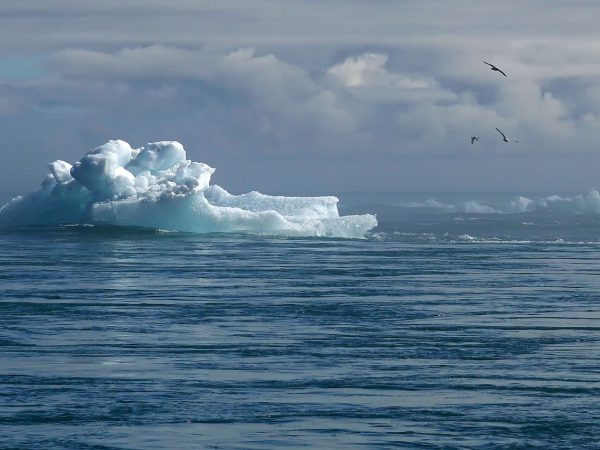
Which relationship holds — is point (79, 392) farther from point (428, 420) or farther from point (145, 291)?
point (145, 291)

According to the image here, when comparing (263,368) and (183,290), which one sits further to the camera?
(183,290)

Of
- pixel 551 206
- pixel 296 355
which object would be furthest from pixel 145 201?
pixel 551 206

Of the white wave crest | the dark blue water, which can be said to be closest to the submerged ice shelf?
the dark blue water

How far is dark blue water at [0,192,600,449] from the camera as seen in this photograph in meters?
16.2

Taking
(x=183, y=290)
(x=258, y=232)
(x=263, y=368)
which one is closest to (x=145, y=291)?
(x=183, y=290)

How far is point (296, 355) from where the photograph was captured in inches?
853

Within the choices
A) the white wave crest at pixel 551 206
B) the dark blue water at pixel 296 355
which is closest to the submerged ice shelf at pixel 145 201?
the dark blue water at pixel 296 355

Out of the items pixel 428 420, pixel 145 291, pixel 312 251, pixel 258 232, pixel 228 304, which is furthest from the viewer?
pixel 258 232

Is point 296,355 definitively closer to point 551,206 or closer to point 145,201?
point 145,201

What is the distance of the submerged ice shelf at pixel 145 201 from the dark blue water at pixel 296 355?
12458 millimetres

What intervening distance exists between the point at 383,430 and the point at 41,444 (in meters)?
4.24

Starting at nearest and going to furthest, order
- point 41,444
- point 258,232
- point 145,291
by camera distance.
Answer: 1. point 41,444
2. point 145,291
3. point 258,232

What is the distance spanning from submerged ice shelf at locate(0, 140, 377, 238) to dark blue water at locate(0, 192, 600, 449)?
1246 cm

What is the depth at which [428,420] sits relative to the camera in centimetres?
1667
